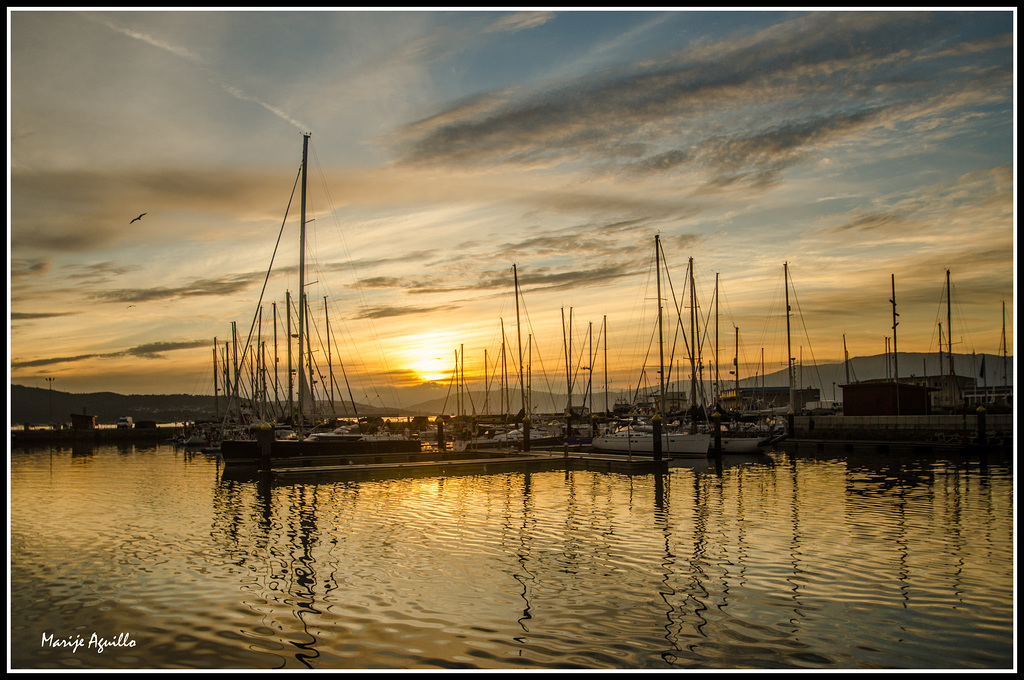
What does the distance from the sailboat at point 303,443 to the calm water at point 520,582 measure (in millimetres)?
10666

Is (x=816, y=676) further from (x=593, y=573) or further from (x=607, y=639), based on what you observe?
(x=593, y=573)

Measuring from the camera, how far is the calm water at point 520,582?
1098cm

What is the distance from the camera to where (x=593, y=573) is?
51.4ft

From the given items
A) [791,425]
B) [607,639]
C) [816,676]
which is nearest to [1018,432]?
[816,676]

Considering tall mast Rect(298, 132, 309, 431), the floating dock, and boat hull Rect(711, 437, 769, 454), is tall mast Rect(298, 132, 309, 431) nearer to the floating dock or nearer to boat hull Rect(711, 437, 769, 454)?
the floating dock

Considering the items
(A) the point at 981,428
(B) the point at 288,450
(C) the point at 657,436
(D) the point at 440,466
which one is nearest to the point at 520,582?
(D) the point at 440,466

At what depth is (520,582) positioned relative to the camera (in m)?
14.9

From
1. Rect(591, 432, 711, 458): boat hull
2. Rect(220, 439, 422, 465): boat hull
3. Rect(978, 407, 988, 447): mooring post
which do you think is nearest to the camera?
Rect(220, 439, 422, 465): boat hull
